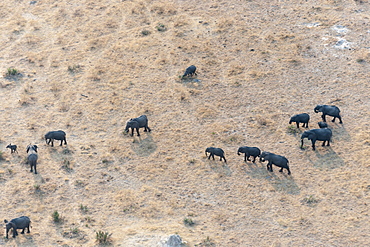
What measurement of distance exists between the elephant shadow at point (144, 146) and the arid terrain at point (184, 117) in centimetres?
11

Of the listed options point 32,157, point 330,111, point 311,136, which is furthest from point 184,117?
point 32,157

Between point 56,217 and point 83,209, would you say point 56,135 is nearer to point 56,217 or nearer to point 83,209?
point 83,209

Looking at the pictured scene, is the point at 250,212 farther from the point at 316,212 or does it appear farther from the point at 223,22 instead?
the point at 223,22

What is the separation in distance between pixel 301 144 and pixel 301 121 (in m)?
1.90

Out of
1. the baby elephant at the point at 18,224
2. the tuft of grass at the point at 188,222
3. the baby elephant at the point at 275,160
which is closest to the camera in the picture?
the baby elephant at the point at 18,224

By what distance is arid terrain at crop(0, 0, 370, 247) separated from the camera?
31453 millimetres

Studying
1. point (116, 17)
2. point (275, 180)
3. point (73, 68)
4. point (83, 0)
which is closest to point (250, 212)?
point (275, 180)

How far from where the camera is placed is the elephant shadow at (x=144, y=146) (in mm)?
37125

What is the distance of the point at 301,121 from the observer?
3831 centimetres

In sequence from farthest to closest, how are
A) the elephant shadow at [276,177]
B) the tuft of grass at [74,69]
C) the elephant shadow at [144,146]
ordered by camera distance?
the tuft of grass at [74,69]
the elephant shadow at [144,146]
the elephant shadow at [276,177]

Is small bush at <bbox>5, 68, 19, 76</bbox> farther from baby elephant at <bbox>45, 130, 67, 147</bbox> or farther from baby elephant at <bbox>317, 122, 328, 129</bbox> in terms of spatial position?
baby elephant at <bbox>317, 122, 328, 129</bbox>

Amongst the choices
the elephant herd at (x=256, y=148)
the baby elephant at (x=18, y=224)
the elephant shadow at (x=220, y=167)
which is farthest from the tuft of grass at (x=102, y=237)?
the elephant shadow at (x=220, y=167)

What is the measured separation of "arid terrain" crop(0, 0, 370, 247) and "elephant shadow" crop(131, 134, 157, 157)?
11 centimetres

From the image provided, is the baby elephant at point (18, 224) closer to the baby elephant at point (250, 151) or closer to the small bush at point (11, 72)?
the baby elephant at point (250, 151)
